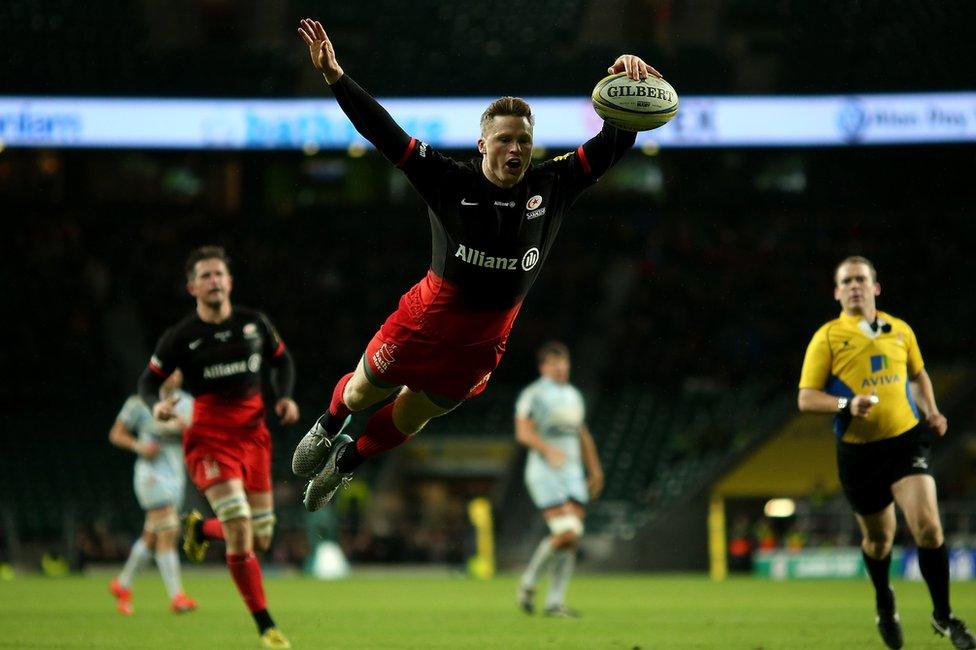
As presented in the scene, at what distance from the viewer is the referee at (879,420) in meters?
8.48

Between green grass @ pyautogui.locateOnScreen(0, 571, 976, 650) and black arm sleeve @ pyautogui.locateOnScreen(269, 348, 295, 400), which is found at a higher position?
black arm sleeve @ pyautogui.locateOnScreen(269, 348, 295, 400)

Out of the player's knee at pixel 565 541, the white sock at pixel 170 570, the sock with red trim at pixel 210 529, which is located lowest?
the white sock at pixel 170 570

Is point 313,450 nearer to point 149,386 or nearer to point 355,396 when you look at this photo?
point 355,396

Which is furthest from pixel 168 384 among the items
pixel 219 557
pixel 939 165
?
pixel 939 165

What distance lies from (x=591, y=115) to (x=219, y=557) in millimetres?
11115

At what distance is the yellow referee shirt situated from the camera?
876 centimetres

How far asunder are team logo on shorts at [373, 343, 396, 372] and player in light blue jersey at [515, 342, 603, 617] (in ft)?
17.7

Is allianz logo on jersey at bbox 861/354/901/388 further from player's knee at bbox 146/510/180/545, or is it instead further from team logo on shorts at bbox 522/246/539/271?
player's knee at bbox 146/510/180/545

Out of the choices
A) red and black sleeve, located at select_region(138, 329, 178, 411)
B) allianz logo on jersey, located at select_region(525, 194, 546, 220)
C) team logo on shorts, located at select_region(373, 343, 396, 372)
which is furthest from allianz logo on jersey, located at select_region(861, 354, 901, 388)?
red and black sleeve, located at select_region(138, 329, 178, 411)

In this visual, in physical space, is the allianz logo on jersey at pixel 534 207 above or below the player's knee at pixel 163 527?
above

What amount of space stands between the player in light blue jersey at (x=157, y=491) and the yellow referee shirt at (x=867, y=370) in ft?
20.1

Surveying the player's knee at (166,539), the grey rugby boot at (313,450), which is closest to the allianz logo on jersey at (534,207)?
the grey rugby boot at (313,450)

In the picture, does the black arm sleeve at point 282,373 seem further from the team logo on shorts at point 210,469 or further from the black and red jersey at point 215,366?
the team logo on shorts at point 210,469

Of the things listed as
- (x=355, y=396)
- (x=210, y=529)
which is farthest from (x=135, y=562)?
(x=355, y=396)
